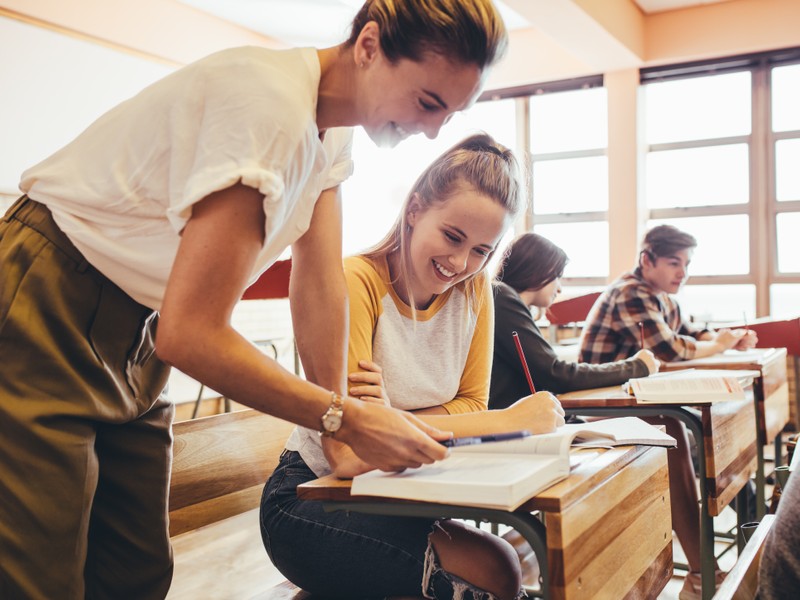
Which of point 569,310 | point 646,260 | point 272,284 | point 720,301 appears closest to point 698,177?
point 720,301

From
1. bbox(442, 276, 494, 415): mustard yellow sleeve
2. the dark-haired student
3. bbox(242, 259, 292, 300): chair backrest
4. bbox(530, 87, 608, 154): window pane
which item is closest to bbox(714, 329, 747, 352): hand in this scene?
the dark-haired student

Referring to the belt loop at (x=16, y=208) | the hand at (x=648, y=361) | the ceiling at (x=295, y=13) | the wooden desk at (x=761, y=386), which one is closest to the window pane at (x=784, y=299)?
the ceiling at (x=295, y=13)

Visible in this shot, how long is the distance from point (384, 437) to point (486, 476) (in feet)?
0.43

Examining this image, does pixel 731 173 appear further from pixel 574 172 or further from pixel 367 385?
pixel 367 385

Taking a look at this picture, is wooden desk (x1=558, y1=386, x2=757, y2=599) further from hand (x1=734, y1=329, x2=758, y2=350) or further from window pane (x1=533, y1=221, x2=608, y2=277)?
window pane (x1=533, y1=221, x2=608, y2=277)

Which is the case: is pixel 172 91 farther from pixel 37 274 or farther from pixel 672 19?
pixel 672 19

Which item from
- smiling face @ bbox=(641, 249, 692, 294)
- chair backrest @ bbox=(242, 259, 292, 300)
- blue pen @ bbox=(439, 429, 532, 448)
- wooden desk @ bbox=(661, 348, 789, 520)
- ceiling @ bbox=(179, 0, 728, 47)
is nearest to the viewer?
blue pen @ bbox=(439, 429, 532, 448)

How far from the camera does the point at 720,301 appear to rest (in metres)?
6.16

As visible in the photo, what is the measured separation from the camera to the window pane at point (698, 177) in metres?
6.04

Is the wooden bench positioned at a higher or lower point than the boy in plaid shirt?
lower

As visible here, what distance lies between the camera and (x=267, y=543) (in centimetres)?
118

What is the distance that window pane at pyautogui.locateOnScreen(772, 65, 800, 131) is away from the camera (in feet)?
19.2

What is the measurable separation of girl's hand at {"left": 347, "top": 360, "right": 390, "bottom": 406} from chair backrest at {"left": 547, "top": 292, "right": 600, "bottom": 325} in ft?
8.92

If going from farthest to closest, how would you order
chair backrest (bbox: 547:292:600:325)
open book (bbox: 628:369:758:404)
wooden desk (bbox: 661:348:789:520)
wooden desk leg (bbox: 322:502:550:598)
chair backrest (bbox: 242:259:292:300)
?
1. chair backrest (bbox: 547:292:600:325)
2. chair backrest (bbox: 242:259:292:300)
3. wooden desk (bbox: 661:348:789:520)
4. open book (bbox: 628:369:758:404)
5. wooden desk leg (bbox: 322:502:550:598)
